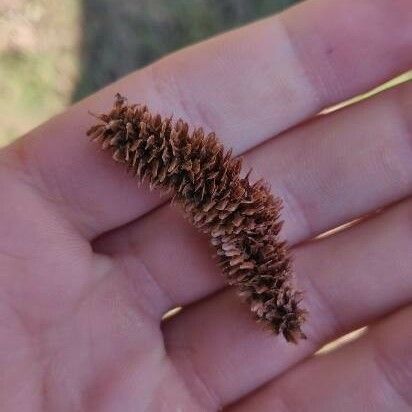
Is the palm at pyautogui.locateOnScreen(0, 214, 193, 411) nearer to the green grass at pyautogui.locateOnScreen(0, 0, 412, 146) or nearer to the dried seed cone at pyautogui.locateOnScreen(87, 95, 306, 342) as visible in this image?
the dried seed cone at pyautogui.locateOnScreen(87, 95, 306, 342)

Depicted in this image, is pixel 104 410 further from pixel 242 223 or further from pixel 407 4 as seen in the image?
pixel 407 4

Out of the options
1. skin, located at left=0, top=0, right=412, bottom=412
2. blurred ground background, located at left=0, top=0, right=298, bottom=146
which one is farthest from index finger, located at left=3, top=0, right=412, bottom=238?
blurred ground background, located at left=0, top=0, right=298, bottom=146

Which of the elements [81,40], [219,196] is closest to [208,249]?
[219,196]

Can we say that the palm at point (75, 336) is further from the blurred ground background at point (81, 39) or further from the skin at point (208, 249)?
the blurred ground background at point (81, 39)

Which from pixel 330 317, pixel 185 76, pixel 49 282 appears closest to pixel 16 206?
pixel 49 282

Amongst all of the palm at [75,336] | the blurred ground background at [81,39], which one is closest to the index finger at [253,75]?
the palm at [75,336]
